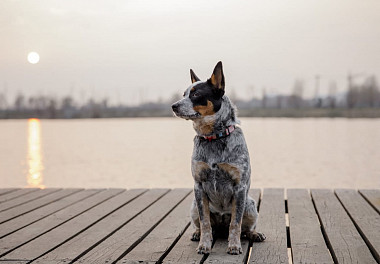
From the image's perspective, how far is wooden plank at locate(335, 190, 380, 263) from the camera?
11.2ft

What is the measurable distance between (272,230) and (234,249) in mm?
787

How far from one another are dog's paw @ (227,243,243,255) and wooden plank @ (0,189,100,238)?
1794mm

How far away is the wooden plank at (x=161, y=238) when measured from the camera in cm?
308

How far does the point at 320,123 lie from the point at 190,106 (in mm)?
24687

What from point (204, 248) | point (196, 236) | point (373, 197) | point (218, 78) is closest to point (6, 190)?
point (196, 236)

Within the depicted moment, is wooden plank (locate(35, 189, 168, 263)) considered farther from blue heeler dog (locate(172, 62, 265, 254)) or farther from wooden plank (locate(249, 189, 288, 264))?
wooden plank (locate(249, 189, 288, 264))

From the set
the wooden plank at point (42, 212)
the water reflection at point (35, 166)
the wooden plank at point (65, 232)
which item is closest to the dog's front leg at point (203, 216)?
the wooden plank at point (65, 232)

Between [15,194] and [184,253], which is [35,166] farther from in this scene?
[184,253]

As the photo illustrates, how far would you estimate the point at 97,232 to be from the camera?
12.3ft

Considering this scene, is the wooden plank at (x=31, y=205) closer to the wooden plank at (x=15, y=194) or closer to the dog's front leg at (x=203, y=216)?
the wooden plank at (x=15, y=194)

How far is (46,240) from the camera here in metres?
3.54

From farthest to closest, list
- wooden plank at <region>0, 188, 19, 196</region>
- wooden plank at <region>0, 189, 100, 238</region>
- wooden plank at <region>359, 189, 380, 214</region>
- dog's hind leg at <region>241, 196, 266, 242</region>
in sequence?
wooden plank at <region>0, 188, 19, 196</region>, wooden plank at <region>359, 189, 380, 214</region>, wooden plank at <region>0, 189, 100, 238</region>, dog's hind leg at <region>241, 196, 266, 242</region>

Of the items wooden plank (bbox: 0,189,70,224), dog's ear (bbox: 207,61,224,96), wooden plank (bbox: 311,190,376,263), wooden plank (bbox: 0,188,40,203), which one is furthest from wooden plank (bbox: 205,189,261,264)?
wooden plank (bbox: 0,188,40,203)

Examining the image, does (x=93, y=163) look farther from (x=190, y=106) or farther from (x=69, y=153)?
(x=190, y=106)
